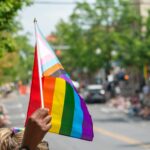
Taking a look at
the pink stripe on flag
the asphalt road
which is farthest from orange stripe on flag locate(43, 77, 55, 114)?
the asphalt road

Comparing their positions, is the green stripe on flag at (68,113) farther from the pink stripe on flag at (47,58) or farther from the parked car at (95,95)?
the parked car at (95,95)

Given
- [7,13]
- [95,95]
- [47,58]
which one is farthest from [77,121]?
[95,95]

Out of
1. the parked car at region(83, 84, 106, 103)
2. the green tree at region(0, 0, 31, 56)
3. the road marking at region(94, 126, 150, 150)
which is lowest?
the parked car at region(83, 84, 106, 103)

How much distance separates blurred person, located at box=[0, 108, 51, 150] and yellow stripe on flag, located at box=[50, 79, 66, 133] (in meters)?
0.69

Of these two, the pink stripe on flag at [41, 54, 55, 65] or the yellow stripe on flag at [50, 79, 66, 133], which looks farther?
the pink stripe on flag at [41, 54, 55, 65]

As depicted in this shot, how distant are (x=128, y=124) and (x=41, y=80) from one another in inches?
1117

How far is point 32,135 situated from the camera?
3.09 meters

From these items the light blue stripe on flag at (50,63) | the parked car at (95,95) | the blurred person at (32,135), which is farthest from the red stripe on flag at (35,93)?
the parked car at (95,95)

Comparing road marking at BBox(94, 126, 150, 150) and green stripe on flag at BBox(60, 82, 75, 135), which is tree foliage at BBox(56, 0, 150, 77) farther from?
green stripe on flag at BBox(60, 82, 75, 135)

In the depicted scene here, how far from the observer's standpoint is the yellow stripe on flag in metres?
4.08

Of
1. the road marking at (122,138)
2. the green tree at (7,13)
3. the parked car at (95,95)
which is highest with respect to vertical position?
the green tree at (7,13)

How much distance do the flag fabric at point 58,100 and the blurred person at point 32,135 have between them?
0.69 m

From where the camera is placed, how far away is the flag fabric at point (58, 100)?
413 cm

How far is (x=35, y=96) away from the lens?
4.16 m
